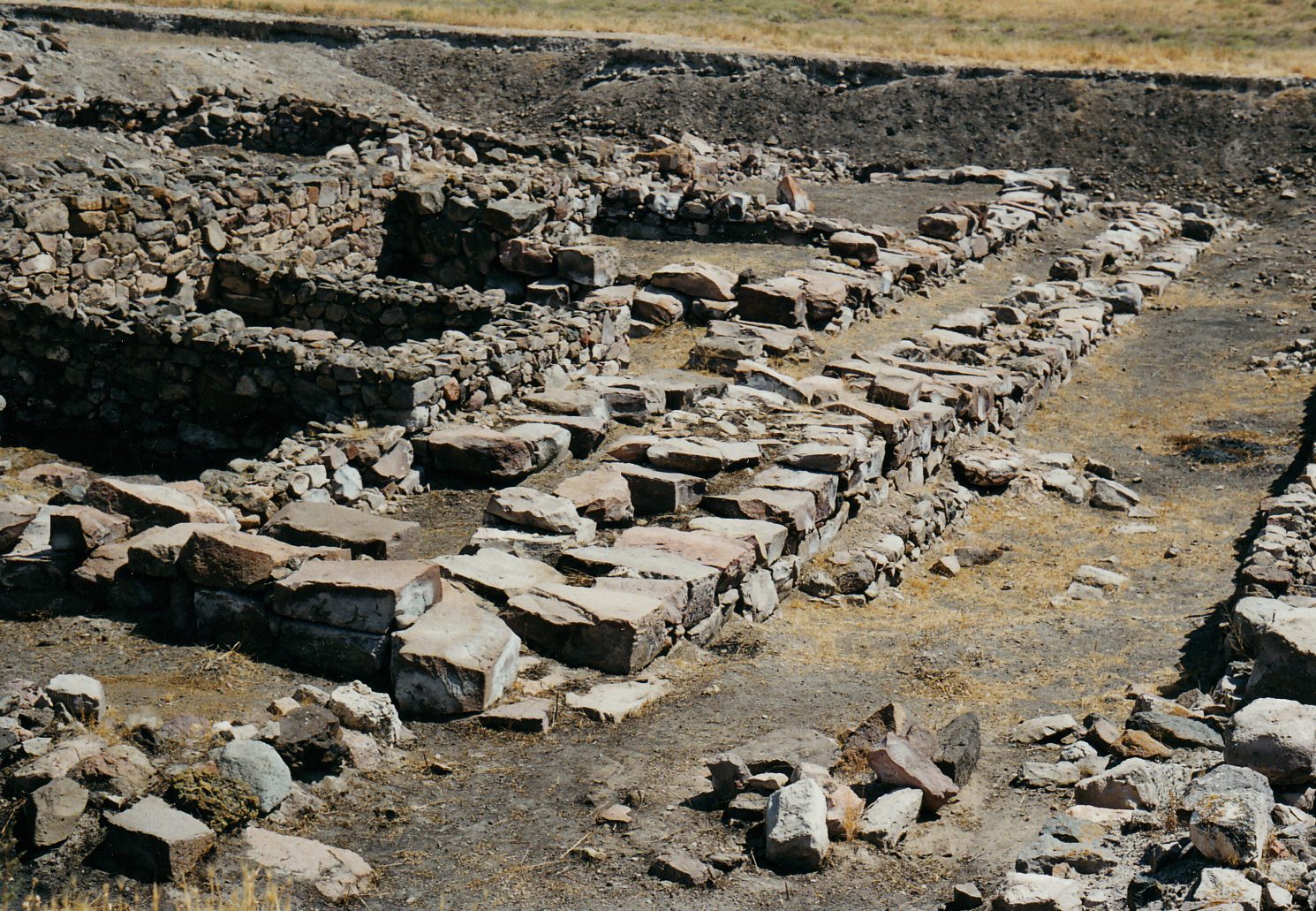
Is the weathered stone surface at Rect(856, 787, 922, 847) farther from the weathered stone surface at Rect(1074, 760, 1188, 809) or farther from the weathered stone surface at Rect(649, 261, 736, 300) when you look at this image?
the weathered stone surface at Rect(649, 261, 736, 300)

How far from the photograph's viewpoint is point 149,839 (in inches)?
212

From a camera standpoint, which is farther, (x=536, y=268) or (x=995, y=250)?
(x=995, y=250)

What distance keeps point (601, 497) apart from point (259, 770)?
159 inches

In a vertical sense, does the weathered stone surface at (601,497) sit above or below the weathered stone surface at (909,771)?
below

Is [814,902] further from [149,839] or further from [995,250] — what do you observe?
[995,250]

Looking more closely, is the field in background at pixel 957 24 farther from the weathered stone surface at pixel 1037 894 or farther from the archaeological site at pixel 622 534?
the weathered stone surface at pixel 1037 894

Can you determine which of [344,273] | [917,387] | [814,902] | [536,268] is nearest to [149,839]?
[814,902]

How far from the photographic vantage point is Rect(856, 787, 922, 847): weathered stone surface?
5977 millimetres

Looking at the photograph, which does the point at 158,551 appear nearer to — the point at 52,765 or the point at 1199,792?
the point at 52,765

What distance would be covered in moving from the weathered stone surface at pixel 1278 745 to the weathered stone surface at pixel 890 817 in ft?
4.29

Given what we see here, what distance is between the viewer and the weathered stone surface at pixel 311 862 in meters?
5.45

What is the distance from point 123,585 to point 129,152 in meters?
14.9

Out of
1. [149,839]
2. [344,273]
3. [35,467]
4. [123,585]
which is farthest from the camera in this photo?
[344,273]

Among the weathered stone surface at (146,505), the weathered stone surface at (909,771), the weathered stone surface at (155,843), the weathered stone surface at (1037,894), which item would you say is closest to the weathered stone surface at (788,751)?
the weathered stone surface at (909,771)
